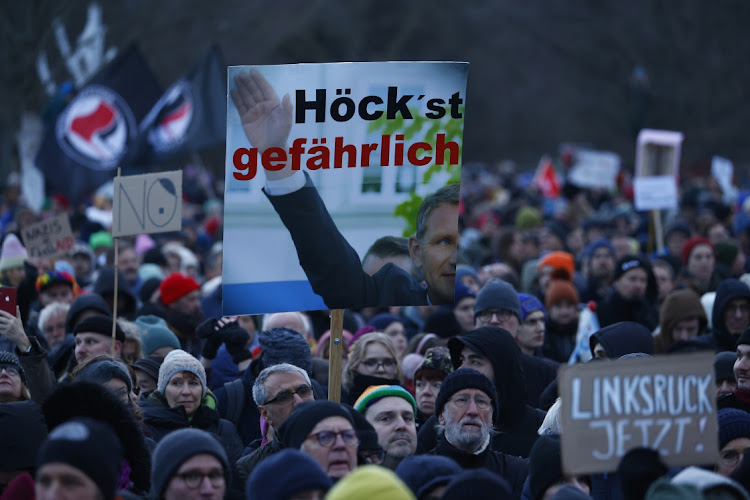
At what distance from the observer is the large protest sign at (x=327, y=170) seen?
18.0ft

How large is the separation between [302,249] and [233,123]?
627mm

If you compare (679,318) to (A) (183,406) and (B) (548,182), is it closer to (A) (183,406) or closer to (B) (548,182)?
(A) (183,406)

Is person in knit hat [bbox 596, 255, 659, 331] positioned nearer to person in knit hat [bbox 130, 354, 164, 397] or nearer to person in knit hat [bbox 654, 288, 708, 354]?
person in knit hat [bbox 654, 288, 708, 354]

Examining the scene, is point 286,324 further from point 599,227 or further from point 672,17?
point 672,17

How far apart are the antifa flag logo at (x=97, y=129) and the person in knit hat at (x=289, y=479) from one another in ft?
36.0

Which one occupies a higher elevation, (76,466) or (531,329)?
(531,329)

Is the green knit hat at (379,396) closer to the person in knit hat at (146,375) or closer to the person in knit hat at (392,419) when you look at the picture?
the person in knit hat at (392,419)

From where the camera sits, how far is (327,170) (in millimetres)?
5641

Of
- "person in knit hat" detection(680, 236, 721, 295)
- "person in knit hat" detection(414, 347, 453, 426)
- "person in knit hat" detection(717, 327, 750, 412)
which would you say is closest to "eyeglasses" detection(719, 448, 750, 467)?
"person in knit hat" detection(717, 327, 750, 412)

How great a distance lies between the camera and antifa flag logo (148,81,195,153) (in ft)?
49.8

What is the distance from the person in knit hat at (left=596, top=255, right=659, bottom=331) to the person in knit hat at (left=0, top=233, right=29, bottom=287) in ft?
14.0

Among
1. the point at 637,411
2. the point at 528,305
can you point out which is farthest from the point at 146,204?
the point at 637,411

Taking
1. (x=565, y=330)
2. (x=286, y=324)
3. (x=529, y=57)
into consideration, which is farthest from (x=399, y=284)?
(x=529, y=57)

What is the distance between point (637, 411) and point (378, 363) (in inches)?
107
